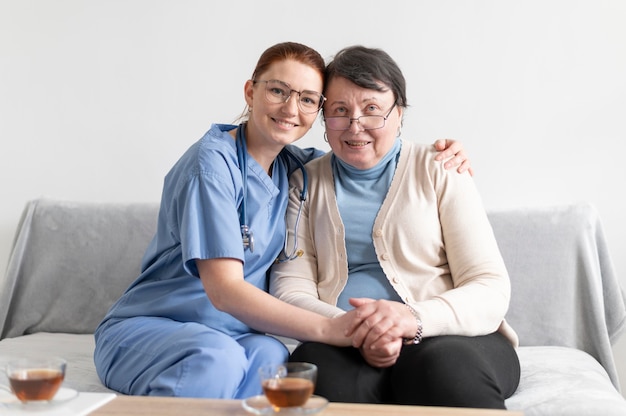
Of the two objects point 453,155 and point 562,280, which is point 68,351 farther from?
point 562,280

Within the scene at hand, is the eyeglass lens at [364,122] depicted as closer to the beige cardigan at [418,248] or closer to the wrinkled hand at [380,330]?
the beige cardigan at [418,248]

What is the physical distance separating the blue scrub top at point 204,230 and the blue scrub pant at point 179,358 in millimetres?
60

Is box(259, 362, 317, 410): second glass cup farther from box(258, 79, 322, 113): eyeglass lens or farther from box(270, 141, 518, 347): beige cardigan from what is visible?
box(258, 79, 322, 113): eyeglass lens

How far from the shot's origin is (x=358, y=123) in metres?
1.96

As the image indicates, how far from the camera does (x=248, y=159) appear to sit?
6.44 feet

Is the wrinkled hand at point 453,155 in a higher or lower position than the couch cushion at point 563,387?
higher

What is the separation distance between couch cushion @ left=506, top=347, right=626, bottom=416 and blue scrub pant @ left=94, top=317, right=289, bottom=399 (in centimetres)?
56

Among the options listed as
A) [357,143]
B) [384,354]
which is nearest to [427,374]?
[384,354]

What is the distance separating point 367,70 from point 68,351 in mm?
1113

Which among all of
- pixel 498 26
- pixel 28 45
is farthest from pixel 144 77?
pixel 498 26

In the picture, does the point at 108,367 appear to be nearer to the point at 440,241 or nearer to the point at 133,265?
the point at 133,265

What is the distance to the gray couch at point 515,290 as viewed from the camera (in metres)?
1.92

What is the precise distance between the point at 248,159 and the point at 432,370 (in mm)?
692

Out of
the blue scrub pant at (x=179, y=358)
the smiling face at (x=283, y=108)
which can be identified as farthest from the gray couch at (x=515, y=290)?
the smiling face at (x=283, y=108)
